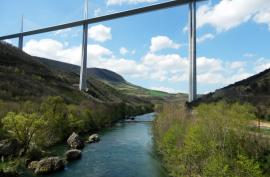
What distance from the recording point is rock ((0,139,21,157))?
79.2 feet

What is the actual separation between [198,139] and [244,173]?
5149 millimetres

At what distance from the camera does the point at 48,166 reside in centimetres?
2236

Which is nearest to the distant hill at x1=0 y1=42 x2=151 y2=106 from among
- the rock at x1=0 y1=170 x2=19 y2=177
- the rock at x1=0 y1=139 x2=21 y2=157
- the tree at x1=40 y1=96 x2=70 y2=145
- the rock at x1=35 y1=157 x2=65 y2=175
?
the tree at x1=40 y1=96 x2=70 y2=145

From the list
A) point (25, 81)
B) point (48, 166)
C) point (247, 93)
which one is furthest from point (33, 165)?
point (25, 81)

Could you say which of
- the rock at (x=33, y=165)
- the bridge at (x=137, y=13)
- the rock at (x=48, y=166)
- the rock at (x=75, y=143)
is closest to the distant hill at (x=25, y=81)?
the bridge at (x=137, y=13)

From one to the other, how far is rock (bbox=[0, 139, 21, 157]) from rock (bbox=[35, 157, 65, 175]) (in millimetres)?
3165

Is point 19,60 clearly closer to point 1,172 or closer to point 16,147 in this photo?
point 16,147

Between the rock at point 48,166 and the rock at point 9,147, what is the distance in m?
3.16

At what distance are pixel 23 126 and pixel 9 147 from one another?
1.90m

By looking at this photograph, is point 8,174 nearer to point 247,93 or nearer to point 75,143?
point 75,143

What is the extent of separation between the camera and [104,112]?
5744 centimetres

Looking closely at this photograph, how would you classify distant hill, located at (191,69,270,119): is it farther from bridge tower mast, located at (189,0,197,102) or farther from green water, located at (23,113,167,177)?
green water, located at (23,113,167,177)

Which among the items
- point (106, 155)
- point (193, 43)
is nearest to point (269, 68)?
point (193, 43)

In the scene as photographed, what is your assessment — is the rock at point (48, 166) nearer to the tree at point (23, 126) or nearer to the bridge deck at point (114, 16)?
the tree at point (23, 126)
